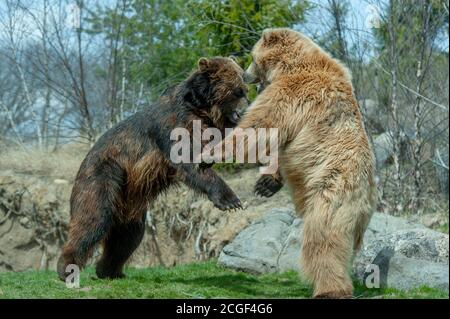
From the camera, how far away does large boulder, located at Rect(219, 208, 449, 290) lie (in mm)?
8523

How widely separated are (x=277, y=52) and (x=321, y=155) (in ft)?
4.52

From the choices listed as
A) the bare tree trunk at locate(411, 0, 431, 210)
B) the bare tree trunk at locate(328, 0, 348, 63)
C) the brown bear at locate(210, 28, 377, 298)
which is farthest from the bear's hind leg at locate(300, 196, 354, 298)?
the bare tree trunk at locate(328, 0, 348, 63)

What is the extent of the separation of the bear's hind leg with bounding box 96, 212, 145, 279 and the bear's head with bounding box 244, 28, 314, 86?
2.56m

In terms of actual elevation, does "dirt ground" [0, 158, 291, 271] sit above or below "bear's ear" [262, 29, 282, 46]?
below

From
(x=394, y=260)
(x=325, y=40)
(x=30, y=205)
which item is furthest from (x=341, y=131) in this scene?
(x=30, y=205)

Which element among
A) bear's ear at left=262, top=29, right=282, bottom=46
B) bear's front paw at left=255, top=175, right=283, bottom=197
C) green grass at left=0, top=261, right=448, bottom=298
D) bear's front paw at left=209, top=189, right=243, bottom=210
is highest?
bear's ear at left=262, top=29, right=282, bottom=46

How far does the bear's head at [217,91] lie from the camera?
8.80 metres

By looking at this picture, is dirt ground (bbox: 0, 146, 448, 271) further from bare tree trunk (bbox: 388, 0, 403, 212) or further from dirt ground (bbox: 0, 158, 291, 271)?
bare tree trunk (bbox: 388, 0, 403, 212)

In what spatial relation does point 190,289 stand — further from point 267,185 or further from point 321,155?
point 321,155

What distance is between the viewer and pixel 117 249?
30.4 ft

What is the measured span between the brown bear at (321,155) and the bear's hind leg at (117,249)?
252cm

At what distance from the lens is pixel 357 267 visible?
9.38m

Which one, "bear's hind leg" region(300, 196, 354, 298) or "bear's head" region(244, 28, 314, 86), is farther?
"bear's head" region(244, 28, 314, 86)

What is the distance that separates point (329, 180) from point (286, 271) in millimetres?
3853
